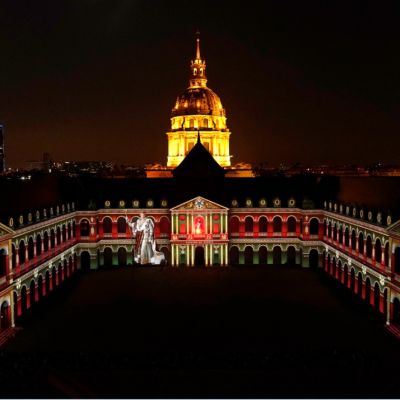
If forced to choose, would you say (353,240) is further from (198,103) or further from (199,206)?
(198,103)

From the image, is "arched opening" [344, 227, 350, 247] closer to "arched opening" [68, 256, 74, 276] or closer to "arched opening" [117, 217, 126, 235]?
"arched opening" [117, 217, 126, 235]

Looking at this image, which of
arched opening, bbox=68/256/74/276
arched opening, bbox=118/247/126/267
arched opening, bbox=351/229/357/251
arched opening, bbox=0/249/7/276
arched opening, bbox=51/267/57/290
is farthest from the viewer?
arched opening, bbox=118/247/126/267

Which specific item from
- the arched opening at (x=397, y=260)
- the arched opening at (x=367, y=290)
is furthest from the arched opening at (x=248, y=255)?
the arched opening at (x=397, y=260)

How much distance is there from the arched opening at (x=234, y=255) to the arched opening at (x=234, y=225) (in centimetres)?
236

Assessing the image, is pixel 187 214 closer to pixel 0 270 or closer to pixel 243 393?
pixel 0 270

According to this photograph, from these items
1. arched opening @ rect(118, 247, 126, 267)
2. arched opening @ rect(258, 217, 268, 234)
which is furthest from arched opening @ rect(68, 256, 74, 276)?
arched opening @ rect(258, 217, 268, 234)

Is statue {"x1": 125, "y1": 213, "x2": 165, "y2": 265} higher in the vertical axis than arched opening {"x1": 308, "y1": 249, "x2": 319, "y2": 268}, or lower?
higher

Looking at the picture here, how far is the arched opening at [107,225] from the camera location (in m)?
69.6

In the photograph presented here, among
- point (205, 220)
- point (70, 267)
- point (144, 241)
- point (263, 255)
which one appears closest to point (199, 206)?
point (205, 220)

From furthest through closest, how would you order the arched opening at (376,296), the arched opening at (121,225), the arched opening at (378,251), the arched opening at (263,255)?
the arched opening at (263,255)
the arched opening at (121,225)
the arched opening at (376,296)
the arched opening at (378,251)

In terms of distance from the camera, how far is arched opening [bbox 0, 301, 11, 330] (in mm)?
42156

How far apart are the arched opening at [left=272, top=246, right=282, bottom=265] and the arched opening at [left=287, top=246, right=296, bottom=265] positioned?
110 cm

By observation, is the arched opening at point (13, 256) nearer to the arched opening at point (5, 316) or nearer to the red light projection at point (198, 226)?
the arched opening at point (5, 316)

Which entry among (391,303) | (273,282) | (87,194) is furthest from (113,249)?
(391,303)
